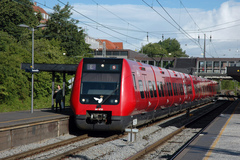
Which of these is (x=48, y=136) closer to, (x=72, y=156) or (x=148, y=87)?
(x=72, y=156)

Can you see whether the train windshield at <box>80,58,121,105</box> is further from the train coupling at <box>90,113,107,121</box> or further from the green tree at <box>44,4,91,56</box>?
the green tree at <box>44,4,91,56</box>

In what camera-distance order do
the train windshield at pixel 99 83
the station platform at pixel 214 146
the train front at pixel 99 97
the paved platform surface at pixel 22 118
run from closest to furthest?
the station platform at pixel 214 146 < the paved platform surface at pixel 22 118 < the train front at pixel 99 97 < the train windshield at pixel 99 83

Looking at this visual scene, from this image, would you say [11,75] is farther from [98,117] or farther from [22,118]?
[98,117]

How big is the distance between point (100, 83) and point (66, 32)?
53.2 meters

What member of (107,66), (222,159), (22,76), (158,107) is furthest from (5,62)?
(222,159)

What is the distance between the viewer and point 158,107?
19.5m

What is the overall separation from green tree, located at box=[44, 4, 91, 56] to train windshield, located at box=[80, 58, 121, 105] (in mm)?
51102

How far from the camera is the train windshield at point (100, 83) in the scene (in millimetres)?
14023

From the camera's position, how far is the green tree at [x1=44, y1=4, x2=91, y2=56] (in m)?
65.6

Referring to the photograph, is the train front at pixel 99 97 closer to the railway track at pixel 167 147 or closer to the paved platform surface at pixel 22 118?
the paved platform surface at pixel 22 118

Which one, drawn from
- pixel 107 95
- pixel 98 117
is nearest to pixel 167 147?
pixel 98 117

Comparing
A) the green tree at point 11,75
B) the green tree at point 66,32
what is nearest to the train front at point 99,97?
the green tree at point 11,75

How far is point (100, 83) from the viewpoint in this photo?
1434 centimetres

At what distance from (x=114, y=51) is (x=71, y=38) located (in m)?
25.9
